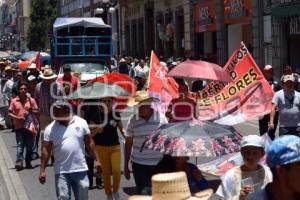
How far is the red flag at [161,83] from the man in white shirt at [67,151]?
3589 mm

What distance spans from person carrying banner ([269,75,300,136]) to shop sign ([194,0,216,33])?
2397 centimetres

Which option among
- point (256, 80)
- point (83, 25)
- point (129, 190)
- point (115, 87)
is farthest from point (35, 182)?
point (83, 25)

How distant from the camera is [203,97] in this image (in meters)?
11.4

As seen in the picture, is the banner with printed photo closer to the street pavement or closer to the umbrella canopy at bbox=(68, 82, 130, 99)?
the street pavement

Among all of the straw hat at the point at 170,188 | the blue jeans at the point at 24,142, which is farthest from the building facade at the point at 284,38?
the straw hat at the point at 170,188

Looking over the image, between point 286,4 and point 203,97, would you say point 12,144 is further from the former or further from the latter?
point 286,4

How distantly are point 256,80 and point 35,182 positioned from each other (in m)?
3.77

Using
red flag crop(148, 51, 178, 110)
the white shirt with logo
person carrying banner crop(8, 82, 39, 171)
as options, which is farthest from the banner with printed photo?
person carrying banner crop(8, 82, 39, 171)

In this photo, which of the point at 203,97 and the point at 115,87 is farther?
the point at 203,97

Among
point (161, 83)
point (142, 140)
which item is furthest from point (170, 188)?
point (161, 83)

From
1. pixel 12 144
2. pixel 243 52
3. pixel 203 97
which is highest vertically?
pixel 243 52

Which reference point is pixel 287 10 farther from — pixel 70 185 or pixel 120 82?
pixel 70 185

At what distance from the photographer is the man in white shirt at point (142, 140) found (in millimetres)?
7766

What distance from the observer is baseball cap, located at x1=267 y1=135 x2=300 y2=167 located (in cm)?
360
